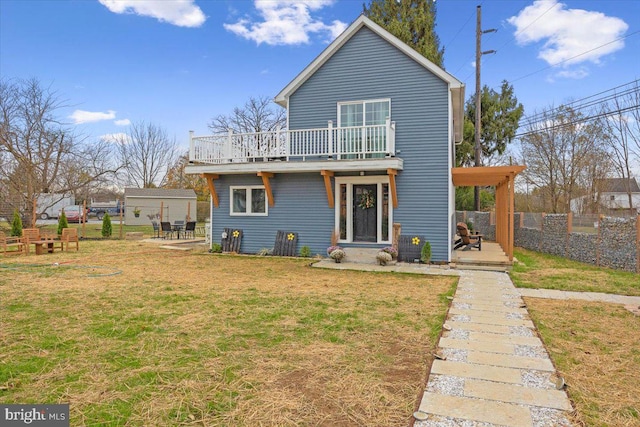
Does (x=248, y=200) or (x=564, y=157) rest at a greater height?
(x=564, y=157)

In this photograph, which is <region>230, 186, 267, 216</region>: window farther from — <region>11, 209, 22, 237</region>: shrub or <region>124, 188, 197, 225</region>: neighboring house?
<region>124, 188, 197, 225</region>: neighboring house

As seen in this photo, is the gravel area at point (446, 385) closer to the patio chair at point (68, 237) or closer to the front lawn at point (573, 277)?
the front lawn at point (573, 277)

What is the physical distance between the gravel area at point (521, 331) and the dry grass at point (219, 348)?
92 centimetres

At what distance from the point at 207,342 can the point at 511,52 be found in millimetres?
22423

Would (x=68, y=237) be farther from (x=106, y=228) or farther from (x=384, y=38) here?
(x=384, y=38)

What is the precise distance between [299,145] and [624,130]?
2006 cm

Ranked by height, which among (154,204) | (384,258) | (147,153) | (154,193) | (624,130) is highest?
(147,153)

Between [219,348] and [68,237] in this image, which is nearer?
[219,348]

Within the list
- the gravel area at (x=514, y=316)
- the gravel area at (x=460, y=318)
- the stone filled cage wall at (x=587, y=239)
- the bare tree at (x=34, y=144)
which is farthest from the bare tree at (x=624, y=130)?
the bare tree at (x=34, y=144)

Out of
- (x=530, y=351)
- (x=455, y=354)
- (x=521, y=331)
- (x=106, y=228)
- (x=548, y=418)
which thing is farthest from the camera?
(x=106, y=228)

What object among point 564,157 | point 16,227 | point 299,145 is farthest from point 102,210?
point 564,157

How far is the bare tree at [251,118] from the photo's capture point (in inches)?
1207

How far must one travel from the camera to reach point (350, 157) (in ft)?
37.7

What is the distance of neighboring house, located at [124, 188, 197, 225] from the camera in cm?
3131
